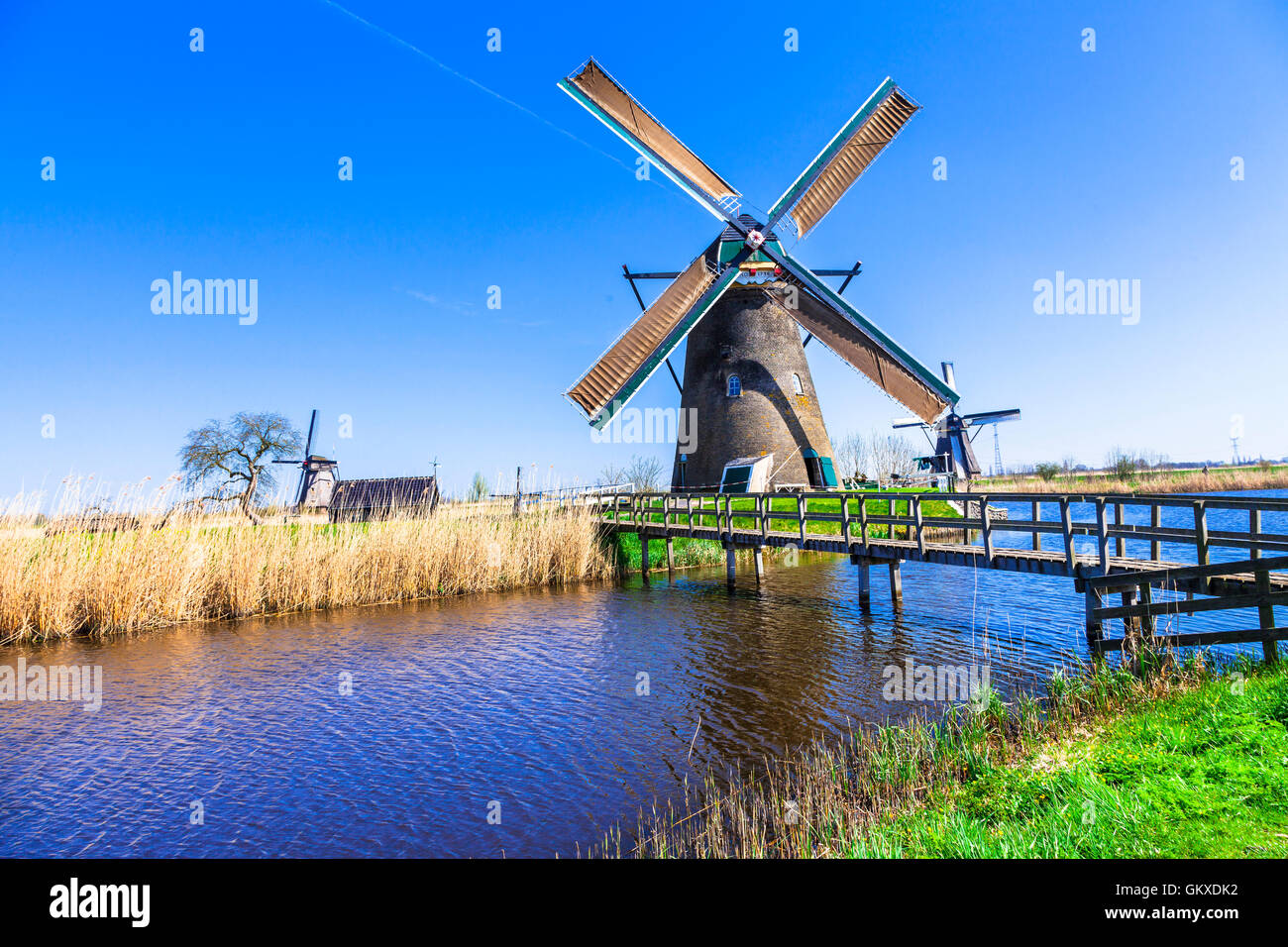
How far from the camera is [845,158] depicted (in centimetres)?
2277

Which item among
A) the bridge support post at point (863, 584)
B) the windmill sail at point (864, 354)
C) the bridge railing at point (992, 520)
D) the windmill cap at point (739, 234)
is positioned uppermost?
the windmill cap at point (739, 234)

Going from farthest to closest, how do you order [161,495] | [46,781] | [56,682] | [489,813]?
[161,495] < [56,682] < [46,781] < [489,813]

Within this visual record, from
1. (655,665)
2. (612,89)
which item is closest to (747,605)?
(655,665)

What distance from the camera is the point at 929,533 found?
65.1ft

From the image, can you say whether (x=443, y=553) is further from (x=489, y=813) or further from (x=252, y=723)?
(x=489, y=813)

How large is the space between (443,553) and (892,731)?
12.3 meters

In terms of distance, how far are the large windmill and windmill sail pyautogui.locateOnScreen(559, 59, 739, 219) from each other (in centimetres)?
3

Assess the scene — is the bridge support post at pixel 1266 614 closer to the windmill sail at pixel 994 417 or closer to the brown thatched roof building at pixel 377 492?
the brown thatched roof building at pixel 377 492

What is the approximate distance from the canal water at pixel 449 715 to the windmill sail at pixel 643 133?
44.4ft

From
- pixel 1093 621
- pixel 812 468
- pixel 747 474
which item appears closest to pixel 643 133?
pixel 747 474

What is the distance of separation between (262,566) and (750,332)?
14.7 metres

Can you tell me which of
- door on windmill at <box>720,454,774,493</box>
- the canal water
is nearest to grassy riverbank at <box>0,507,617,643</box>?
the canal water

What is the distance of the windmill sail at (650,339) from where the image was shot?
1912cm

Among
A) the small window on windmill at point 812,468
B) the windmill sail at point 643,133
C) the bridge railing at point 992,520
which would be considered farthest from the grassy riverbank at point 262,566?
the windmill sail at point 643,133
